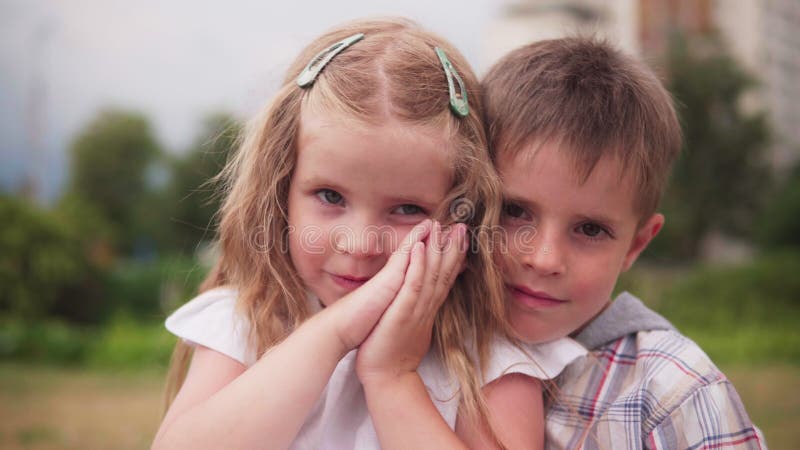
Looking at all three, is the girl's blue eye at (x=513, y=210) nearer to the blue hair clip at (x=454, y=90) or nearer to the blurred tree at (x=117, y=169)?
the blue hair clip at (x=454, y=90)

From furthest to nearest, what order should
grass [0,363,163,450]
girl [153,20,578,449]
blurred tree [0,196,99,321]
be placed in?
blurred tree [0,196,99,321] → grass [0,363,163,450] → girl [153,20,578,449]

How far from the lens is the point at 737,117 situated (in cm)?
1357

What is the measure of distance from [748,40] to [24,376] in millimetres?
14551

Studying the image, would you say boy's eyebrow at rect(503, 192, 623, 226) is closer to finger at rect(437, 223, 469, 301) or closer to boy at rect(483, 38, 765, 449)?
boy at rect(483, 38, 765, 449)

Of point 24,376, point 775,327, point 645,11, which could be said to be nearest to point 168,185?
point 24,376

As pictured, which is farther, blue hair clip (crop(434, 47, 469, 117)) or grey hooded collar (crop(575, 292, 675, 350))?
grey hooded collar (crop(575, 292, 675, 350))

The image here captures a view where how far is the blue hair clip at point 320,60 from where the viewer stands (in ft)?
5.48

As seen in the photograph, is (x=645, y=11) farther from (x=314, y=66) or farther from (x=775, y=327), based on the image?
(x=314, y=66)

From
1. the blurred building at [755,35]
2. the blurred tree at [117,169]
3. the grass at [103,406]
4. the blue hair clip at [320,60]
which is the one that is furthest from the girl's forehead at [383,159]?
the blurred tree at [117,169]

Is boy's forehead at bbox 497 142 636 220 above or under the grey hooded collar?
above

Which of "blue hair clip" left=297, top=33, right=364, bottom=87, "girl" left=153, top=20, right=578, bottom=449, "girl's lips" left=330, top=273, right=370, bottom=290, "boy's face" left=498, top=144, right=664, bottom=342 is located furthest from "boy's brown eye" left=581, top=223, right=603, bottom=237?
"blue hair clip" left=297, top=33, right=364, bottom=87

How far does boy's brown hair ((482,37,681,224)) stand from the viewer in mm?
1589

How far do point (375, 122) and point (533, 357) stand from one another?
2.24 feet

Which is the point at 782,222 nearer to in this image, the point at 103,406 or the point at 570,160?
the point at 103,406
